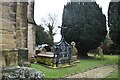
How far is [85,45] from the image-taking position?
23.5 metres

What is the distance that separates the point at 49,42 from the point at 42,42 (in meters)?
1.54

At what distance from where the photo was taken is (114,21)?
1802cm

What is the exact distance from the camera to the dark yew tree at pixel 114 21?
17402 mm

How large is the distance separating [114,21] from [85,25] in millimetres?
5807

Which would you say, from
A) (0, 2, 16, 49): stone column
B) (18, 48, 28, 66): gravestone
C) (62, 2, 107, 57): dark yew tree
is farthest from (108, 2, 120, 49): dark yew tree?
(0, 2, 16, 49): stone column

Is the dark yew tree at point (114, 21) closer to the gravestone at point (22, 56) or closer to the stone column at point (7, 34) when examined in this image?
the gravestone at point (22, 56)

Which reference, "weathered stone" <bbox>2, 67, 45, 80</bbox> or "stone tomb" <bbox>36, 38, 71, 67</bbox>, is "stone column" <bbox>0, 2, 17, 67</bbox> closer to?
"weathered stone" <bbox>2, 67, 45, 80</bbox>

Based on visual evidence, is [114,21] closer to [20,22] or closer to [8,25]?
[20,22]

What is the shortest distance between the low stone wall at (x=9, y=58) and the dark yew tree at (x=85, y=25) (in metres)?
16.9

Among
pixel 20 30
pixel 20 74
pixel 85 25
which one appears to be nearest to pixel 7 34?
pixel 20 74

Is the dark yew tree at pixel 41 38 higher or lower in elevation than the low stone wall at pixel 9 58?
higher

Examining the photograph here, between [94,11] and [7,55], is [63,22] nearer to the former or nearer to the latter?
[94,11]

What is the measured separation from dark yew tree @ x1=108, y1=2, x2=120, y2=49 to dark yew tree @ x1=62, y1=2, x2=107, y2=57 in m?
4.71

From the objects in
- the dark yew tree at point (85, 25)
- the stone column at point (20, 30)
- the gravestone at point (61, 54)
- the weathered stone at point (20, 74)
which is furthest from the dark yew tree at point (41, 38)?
the weathered stone at point (20, 74)
